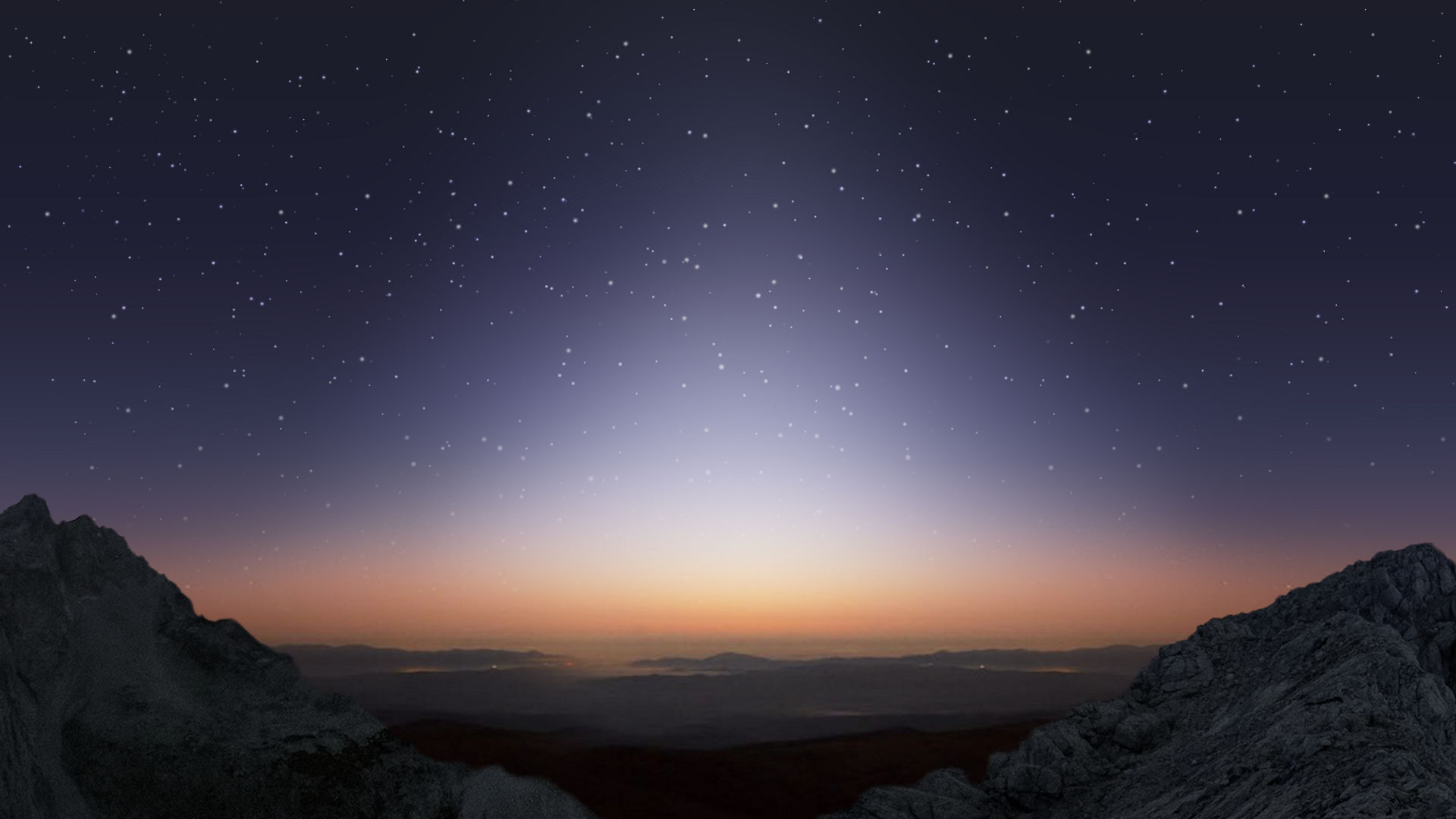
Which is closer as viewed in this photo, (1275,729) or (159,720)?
(159,720)

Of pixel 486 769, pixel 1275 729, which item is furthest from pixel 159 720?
pixel 1275 729

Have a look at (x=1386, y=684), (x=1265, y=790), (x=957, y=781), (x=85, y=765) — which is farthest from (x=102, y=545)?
(x=1386, y=684)

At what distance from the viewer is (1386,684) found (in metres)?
27.6

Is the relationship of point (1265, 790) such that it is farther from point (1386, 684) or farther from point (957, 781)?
point (957, 781)

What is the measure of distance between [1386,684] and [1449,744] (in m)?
2.19

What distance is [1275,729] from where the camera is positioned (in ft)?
92.3

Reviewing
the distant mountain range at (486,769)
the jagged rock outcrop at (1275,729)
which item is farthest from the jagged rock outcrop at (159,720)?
the jagged rock outcrop at (1275,729)

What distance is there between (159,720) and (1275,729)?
3445 cm

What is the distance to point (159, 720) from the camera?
1080 inches

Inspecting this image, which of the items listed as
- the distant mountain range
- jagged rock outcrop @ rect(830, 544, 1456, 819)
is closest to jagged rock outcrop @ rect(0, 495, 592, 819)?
the distant mountain range

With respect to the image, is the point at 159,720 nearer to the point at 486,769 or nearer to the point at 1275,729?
the point at 486,769

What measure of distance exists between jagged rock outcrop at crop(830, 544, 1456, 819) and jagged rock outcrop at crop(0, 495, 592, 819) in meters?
17.3

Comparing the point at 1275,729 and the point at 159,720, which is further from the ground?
the point at 159,720

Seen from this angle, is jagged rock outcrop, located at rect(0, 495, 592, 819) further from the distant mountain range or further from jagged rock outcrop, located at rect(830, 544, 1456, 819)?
jagged rock outcrop, located at rect(830, 544, 1456, 819)
